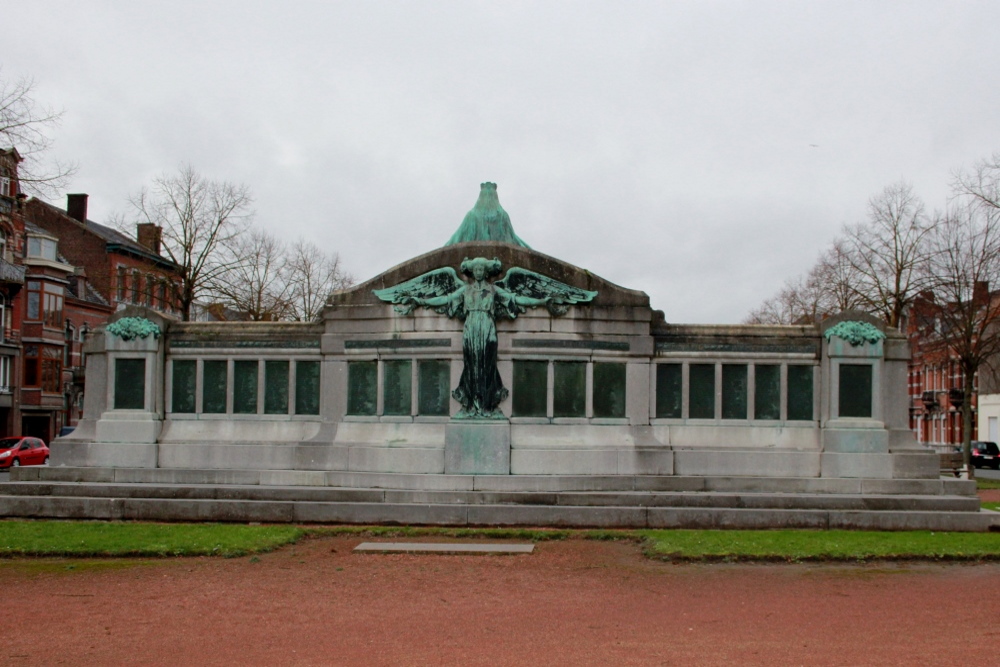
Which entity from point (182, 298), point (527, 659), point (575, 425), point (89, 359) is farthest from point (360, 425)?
point (182, 298)

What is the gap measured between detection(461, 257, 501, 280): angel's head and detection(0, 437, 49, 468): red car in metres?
32.7

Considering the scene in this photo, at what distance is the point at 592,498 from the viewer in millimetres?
20250

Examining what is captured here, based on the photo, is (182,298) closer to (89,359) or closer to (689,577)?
(89,359)

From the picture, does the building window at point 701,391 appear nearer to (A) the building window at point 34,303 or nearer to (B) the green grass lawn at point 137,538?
(B) the green grass lawn at point 137,538

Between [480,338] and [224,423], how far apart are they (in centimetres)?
577

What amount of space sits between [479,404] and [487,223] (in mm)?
4911

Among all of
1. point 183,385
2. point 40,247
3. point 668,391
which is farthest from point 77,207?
point 668,391

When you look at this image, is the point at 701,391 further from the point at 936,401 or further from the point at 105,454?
the point at 936,401

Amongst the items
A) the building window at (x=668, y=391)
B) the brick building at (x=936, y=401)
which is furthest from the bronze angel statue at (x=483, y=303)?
the brick building at (x=936, y=401)

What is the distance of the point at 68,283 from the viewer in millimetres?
72938

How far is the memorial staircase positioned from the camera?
19.7 metres

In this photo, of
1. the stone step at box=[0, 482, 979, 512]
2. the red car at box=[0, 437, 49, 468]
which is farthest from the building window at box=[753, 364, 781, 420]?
the red car at box=[0, 437, 49, 468]

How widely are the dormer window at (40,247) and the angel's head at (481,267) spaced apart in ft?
181

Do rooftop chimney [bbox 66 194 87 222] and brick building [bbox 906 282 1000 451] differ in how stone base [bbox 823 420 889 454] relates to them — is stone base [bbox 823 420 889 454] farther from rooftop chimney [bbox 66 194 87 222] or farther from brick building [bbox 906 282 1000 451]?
rooftop chimney [bbox 66 194 87 222]
